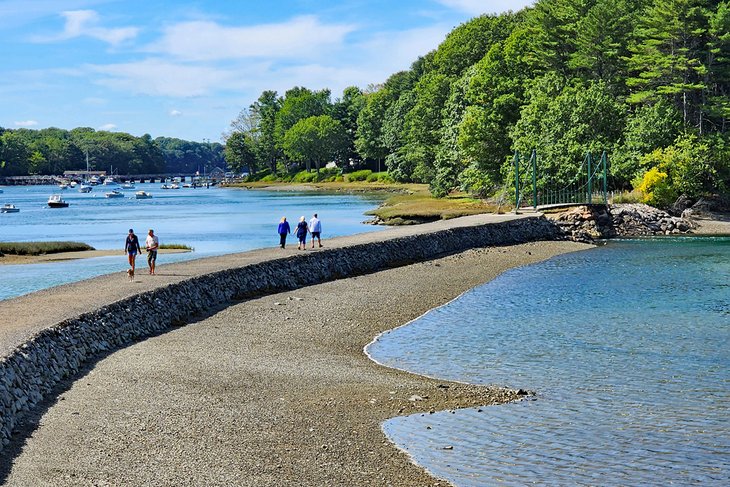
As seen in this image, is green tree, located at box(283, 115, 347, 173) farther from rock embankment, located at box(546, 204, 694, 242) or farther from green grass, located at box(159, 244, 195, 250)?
green grass, located at box(159, 244, 195, 250)

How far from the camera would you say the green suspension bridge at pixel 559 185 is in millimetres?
76312

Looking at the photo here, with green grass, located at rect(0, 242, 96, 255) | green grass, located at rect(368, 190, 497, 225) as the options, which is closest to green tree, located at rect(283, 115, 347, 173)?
green grass, located at rect(368, 190, 497, 225)

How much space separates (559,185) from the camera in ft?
260

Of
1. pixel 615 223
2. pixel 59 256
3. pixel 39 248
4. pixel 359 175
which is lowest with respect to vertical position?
pixel 615 223

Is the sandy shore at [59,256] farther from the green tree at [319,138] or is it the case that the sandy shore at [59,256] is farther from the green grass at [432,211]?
the green tree at [319,138]

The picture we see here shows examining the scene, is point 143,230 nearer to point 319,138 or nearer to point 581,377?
point 581,377

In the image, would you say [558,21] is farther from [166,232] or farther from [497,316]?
[497,316]

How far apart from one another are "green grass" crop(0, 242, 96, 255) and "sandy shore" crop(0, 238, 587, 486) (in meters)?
31.3

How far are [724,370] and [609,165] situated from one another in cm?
5737

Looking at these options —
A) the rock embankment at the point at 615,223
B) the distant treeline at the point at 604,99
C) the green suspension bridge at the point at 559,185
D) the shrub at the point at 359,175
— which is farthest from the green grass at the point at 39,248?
the shrub at the point at 359,175

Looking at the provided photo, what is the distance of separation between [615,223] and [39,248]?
42.9 m

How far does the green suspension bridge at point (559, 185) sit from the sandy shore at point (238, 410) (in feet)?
162

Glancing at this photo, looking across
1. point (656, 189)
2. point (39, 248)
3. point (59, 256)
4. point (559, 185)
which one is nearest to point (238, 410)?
point (59, 256)

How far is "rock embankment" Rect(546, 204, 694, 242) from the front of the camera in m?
66.2
